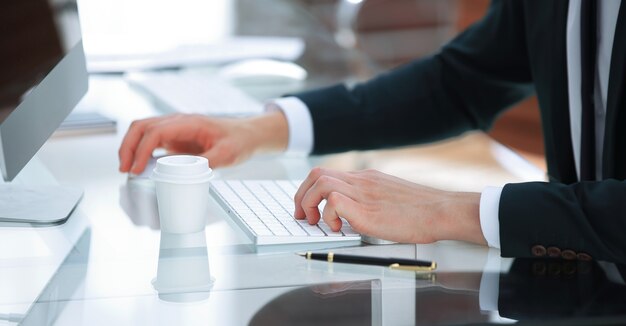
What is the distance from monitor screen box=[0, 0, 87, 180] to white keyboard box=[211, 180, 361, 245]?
0.26 m

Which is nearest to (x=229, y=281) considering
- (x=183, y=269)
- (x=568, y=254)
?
(x=183, y=269)

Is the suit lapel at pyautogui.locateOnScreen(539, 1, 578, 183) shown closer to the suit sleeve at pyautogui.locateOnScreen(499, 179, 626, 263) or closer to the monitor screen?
the suit sleeve at pyautogui.locateOnScreen(499, 179, 626, 263)

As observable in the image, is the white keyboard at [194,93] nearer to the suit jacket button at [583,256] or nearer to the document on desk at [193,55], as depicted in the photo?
the document on desk at [193,55]

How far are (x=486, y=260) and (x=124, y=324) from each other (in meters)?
0.43

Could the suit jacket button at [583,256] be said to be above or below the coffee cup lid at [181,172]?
below

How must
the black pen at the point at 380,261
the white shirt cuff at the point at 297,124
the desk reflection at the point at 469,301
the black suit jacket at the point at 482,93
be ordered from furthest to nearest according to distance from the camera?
the white shirt cuff at the point at 297,124 → the black suit jacket at the point at 482,93 → the black pen at the point at 380,261 → the desk reflection at the point at 469,301

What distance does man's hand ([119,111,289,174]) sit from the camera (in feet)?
5.01

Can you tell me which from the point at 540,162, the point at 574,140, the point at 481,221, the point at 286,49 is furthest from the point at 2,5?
the point at 540,162

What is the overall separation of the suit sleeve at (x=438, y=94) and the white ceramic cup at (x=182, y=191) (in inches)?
20.0

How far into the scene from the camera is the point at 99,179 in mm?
1544

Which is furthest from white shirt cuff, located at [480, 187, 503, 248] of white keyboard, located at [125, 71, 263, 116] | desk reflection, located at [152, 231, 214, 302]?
white keyboard, located at [125, 71, 263, 116]

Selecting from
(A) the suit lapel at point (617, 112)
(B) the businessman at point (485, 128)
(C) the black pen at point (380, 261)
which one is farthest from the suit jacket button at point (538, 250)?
(A) the suit lapel at point (617, 112)

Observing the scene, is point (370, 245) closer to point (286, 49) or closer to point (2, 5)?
point (2, 5)

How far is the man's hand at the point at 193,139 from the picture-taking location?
5.01ft
